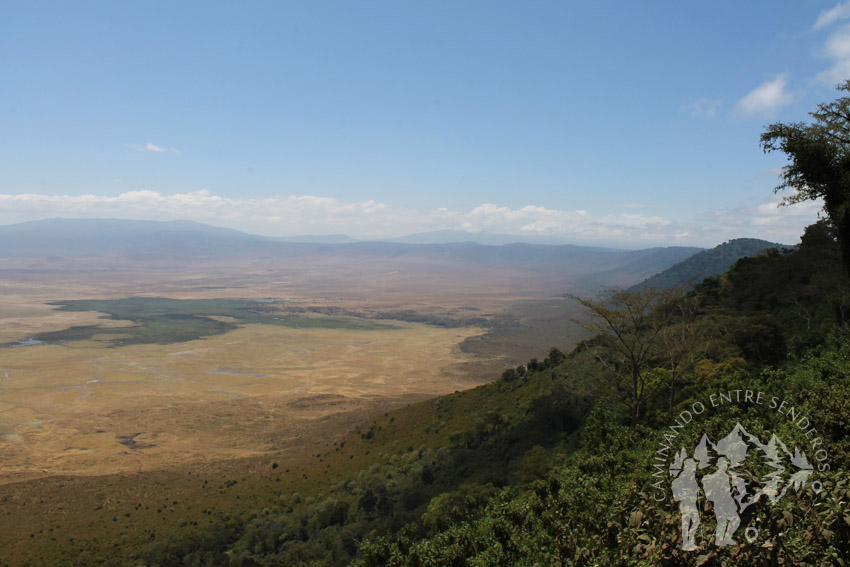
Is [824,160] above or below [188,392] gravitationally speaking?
above

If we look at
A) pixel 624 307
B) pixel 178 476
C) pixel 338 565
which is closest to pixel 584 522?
pixel 624 307

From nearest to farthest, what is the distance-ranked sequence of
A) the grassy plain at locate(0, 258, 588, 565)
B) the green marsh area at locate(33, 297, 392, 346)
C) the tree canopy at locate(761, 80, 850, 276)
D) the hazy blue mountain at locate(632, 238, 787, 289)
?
the tree canopy at locate(761, 80, 850, 276) < the grassy plain at locate(0, 258, 588, 565) < the green marsh area at locate(33, 297, 392, 346) < the hazy blue mountain at locate(632, 238, 787, 289)

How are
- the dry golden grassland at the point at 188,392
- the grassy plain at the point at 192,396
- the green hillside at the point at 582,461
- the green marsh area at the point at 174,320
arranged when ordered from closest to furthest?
the green hillside at the point at 582,461
the grassy plain at the point at 192,396
the dry golden grassland at the point at 188,392
the green marsh area at the point at 174,320

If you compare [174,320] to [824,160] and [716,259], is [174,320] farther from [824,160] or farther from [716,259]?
[716,259]

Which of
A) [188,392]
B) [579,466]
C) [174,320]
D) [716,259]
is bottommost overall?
[188,392]

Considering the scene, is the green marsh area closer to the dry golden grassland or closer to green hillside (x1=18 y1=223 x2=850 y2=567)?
the dry golden grassland

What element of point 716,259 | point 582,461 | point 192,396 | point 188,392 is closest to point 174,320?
point 188,392

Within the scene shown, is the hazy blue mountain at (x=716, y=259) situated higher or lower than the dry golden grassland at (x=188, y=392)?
higher

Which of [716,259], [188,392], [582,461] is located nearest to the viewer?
[582,461]

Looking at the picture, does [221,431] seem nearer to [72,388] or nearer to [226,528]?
[226,528]

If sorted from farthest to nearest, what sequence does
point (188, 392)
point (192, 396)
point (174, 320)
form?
point (174, 320)
point (188, 392)
point (192, 396)

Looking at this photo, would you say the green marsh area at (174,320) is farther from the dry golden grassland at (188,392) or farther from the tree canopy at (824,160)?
the tree canopy at (824,160)

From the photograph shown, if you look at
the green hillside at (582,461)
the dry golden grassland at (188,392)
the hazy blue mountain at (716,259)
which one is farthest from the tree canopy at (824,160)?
the hazy blue mountain at (716,259)

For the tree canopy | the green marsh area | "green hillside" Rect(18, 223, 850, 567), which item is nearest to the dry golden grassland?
the green marsh area
